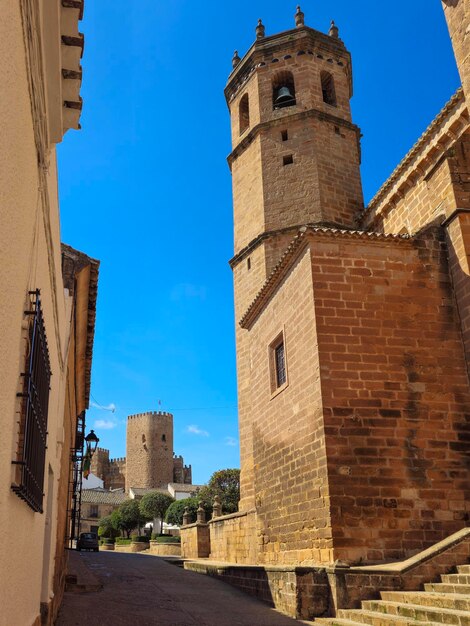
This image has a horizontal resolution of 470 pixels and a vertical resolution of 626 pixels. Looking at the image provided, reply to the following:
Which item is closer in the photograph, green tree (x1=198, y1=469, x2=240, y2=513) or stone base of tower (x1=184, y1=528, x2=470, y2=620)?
stone base of tower (x1=184, y1=528, x2=470, y2=620)

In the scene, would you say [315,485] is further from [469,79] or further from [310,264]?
[469,79]

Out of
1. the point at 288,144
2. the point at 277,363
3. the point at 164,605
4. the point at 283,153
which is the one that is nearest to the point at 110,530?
the point at 283,153

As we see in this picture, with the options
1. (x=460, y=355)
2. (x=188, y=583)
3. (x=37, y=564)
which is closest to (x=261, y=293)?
(x=460, y=355)

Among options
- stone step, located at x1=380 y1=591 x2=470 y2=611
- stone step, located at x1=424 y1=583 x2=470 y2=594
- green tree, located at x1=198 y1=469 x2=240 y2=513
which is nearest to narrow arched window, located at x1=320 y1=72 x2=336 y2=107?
stone step, located at x1=424 y1=583 x2=470 y2=594

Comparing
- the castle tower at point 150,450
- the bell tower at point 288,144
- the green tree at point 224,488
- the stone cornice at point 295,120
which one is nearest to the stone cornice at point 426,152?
the bell tower at point 288,144

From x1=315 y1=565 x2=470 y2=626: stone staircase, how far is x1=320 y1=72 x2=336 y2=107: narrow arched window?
51.4 feet

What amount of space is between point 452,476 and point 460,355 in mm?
1921

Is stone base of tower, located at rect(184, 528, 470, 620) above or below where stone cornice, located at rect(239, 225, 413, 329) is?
below

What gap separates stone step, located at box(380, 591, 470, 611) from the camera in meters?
6.11

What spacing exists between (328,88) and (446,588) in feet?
54.6

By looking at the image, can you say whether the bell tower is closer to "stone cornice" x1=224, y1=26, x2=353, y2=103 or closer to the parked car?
"stone cornice" x1=224, y1=26, x2=353, y2=103

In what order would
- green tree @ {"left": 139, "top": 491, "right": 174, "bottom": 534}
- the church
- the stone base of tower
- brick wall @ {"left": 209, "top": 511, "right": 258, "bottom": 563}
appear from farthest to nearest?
green tree @ {"left": 139, "top": 491, "right": 174, "bottom": 534}, brick wall @ {"left": 209, "top": 511, "right": 258, "bottom": 563}, the church, the stone base of tower

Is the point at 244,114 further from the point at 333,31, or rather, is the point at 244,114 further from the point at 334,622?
the point at 334,622

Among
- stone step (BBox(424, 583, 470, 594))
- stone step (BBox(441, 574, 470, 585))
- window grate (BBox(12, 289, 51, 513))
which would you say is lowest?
stone step (BBox(424, 583, 470, 594))
